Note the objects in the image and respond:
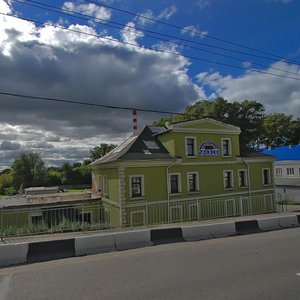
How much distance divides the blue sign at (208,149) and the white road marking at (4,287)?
988 inches

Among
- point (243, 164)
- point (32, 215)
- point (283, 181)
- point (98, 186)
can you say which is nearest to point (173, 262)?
point (32, 215)

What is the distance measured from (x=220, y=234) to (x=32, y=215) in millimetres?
16960

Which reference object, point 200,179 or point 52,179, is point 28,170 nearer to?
point 52,179

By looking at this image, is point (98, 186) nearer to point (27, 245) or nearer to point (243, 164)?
point (243, 164)

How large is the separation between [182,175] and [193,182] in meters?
1.50

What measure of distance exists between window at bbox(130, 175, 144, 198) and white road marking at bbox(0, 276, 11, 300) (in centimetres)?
2072

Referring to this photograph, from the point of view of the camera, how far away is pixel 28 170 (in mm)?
107062

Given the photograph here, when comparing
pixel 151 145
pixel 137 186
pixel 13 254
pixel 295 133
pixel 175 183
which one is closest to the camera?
pixel 13 254

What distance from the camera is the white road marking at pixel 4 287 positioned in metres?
6.21

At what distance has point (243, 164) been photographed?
111ft

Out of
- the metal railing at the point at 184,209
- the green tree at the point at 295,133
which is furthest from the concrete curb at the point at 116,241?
the green tree at the point at 295,133

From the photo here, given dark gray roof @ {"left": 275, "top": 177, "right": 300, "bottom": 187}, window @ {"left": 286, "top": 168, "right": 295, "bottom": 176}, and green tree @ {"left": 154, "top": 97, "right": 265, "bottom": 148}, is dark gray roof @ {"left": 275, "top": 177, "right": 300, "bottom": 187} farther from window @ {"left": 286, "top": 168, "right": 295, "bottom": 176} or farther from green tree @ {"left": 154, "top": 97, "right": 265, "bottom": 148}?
green tree @ {"left": 154, "top": 97, "right": 265, "bottom": 148}

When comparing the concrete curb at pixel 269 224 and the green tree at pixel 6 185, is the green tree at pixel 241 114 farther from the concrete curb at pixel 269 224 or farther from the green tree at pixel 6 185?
the green tree at pixel 6 185

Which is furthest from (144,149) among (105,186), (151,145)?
(105,186)
